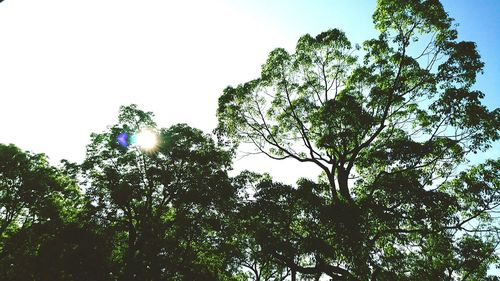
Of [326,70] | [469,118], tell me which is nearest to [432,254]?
[469,118]

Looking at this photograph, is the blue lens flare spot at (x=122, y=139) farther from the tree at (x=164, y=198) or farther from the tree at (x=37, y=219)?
the tree at (x=37, y=219)

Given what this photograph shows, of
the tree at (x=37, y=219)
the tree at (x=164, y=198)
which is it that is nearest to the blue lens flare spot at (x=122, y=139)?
the tree at (x=164, y=198)

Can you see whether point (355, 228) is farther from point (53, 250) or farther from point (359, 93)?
point (53, 250)

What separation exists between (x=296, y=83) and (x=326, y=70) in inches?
70.8

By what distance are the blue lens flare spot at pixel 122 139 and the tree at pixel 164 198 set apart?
0.06 metres

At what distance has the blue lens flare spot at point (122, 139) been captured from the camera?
718 inches

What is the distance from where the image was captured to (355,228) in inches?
425

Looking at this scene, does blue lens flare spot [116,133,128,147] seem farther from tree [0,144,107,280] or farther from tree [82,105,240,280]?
tree [0,144,107,280]

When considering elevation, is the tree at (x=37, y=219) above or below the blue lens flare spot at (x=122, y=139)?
below

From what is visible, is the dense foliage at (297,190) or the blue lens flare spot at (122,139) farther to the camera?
the blue lens flare spot at (122,139)

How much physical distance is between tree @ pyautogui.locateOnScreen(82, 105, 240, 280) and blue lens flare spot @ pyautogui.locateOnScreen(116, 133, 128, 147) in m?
0.06

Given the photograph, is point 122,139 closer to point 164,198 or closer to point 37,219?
point 164,198

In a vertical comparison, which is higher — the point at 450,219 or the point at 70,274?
the point at 450,219

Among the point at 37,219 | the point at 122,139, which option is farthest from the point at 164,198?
the point at 37,219
